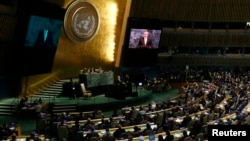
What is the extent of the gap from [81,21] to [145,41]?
17.1 feet

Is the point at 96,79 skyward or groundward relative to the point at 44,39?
groundward

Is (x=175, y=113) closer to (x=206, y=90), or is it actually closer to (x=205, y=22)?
(x=206, y=90)

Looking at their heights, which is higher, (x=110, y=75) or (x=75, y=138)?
(x=110, y=75)

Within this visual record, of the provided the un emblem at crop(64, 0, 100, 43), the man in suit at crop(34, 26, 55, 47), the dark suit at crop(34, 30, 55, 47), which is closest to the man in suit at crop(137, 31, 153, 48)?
the un emblem at crop(64, 0, 100, 43)

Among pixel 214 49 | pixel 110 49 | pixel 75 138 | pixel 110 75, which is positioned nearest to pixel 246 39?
pixel 214 49

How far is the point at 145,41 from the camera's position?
1093 inches

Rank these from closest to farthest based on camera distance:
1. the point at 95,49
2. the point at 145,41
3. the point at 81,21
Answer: the point at 81,21 < the point at 95,49 < the point at 145,41

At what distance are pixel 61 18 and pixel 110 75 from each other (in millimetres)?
5841

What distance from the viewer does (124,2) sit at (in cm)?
2856

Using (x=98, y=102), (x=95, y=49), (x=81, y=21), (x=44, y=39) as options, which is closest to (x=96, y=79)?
(x=98, y=102)

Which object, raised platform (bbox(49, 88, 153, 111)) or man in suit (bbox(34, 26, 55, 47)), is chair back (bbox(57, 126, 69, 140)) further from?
man in suit (bbox(34, 26, 55, 47))

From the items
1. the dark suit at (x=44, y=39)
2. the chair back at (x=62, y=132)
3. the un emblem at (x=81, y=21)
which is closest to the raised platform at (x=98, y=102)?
the dark suit at (x=44, y=39)

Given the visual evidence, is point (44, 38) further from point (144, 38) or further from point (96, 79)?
point (144, 38)

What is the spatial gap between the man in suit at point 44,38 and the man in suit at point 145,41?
8871 mm
